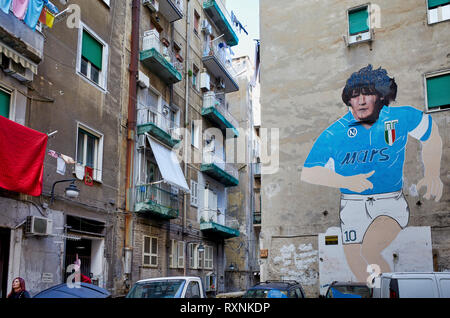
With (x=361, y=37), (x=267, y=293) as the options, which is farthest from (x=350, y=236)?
(x=361, y=37)

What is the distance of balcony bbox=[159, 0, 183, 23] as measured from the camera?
898 inches

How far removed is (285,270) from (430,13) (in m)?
10.8

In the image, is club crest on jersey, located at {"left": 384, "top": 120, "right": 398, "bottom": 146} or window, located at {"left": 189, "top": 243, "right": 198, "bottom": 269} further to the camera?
window, located at {"left": 189, "top": 243, "right": 198, "bottom": 269}

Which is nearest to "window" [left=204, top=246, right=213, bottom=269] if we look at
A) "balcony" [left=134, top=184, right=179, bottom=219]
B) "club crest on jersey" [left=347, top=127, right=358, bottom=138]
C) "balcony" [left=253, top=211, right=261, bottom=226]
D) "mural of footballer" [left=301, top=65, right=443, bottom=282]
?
"balcony" [left=134, top=184, right=179, bottom=219]

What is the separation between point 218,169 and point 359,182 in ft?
36.0

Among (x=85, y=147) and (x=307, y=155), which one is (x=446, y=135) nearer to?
(x=307, y=155)

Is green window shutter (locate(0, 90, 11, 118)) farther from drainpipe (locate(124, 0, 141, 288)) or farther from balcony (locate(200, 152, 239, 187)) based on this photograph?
balcony (locate(200, 152, 239, 187))

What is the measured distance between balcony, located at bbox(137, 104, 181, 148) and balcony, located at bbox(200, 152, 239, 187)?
3.55 metres

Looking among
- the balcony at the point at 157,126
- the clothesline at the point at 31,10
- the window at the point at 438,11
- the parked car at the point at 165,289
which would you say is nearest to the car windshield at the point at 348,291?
the parked car at the point at 165,289

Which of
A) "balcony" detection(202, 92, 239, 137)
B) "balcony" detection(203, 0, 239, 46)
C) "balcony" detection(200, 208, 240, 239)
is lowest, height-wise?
"balcony" detection(200, 208, 240, 239)

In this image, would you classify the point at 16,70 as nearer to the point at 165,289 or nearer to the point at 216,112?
the point at 165,289

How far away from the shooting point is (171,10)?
76.8ft

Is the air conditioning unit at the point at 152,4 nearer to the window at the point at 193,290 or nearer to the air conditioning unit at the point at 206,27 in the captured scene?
the air conditioning unit at the point at 206,27
